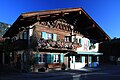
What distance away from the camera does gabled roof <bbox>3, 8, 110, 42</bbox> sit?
25.5 meters

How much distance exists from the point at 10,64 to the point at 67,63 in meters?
8.42

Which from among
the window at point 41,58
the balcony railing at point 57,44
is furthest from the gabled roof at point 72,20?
the window at point 41,58

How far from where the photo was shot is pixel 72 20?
107 ft

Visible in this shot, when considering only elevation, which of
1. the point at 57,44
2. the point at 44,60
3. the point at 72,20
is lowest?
the point at 44,60

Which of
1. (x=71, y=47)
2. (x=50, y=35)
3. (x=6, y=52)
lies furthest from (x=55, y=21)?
(x=6, y=52)

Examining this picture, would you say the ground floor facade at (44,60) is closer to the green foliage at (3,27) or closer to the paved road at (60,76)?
the paved road at (60,76)

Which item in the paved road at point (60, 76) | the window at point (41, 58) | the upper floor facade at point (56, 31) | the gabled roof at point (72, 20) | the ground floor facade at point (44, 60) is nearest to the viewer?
the paved road at point (60, 76)

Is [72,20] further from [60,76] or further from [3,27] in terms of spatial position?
[3,27]

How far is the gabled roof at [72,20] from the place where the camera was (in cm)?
2552

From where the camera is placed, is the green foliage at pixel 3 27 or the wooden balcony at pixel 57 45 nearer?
the wooden balcony at pixel 57 45

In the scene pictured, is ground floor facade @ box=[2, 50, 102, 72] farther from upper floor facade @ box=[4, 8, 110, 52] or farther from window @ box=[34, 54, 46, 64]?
upper floor facade @ box=[4, 8, 110, 52]

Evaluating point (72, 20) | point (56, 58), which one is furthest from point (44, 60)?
point (72, 20)

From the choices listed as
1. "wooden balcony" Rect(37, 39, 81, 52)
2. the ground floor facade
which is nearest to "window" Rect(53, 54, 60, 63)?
the ground floor facade

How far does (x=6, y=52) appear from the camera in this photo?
32.2 m
